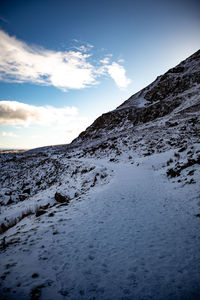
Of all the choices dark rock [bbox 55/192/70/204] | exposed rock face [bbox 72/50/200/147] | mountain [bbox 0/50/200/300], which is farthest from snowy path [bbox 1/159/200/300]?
exposed rock face [bbox 72/50/200/147]

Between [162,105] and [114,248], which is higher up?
[162,105]

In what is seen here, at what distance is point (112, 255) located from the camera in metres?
3.98

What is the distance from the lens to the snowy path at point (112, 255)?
2.94m

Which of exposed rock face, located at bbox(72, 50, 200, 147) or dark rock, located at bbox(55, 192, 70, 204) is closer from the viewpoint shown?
dark rock, located at bbox(55, 192, 70, 204)

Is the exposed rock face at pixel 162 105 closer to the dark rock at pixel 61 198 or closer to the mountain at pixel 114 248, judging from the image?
the mountain at pixel 114 248

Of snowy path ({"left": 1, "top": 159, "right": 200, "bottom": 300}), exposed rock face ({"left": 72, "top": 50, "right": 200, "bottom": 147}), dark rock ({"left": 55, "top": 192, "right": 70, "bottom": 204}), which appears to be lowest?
dark rock ({"left": 55, "top": 192, "right": 70, "bottom": 204})

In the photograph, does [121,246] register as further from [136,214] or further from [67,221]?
[67,221]

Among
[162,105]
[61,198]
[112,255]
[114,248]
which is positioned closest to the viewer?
[112,255]

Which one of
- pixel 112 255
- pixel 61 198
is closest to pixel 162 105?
pixel 61 198

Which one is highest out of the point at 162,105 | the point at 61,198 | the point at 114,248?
the point at 162,105

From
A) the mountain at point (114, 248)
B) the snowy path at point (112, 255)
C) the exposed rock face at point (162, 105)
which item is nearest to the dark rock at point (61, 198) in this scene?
the mountain at point (114, 248)

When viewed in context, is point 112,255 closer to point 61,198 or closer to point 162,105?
point 61,198

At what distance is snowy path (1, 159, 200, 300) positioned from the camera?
294 cm

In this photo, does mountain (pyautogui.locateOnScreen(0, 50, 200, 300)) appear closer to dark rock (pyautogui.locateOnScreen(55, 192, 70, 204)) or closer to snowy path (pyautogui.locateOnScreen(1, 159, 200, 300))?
snowy path (pyautogui.locateOnScreen(1, 159, 200, 300))
